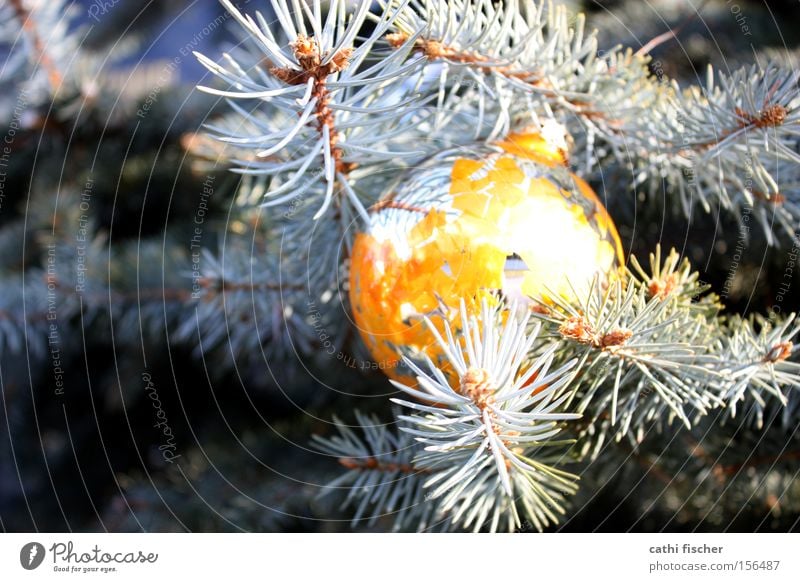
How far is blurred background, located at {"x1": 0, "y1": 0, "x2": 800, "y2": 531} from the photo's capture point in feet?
1.36

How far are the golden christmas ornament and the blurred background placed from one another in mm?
120

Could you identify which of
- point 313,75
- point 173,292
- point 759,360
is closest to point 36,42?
point 173,292

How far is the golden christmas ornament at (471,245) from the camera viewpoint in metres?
0.26

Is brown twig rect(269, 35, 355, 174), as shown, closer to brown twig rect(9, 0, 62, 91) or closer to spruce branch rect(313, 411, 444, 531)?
spruce branch rect(313, 411, 444, 531)

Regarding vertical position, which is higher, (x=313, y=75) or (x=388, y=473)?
(x=313, y=75)

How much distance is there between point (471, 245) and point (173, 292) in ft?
1.11

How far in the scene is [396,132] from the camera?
268mm

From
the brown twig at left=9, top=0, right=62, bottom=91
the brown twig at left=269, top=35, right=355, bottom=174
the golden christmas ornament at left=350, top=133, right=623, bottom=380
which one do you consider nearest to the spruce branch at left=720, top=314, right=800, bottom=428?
the golden christmas ornament at left=350, top=133, right=623, bottom=380

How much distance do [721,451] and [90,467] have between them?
1.90 feet

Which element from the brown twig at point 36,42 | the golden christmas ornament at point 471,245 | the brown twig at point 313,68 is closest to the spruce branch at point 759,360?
the golden christmas ornament at point 471,245

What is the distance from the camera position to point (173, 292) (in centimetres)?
52

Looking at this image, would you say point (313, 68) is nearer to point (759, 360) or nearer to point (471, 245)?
point (471, 245)

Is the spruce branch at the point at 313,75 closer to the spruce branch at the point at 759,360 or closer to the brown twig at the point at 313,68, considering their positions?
the brown twig at the point at 313,68

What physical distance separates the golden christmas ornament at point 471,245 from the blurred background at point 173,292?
0.39 feet
